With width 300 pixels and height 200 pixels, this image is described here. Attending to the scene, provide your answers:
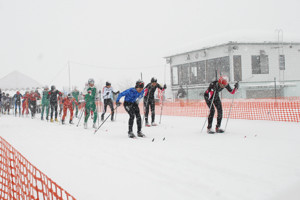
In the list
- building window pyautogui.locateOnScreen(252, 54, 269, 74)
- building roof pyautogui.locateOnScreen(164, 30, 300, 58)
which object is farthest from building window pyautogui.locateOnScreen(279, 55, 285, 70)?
building window pyautogui.locateOnScreen(252, 54, 269, 74)

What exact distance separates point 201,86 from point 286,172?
18234mm

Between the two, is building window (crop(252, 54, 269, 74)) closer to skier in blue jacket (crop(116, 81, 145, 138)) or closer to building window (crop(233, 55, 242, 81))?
building window (crop(233, 55, 242, 81))

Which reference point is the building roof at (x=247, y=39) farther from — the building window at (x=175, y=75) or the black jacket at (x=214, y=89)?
the black jacket at (x=214, y=89)

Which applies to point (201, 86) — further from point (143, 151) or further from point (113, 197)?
point (113, 197)

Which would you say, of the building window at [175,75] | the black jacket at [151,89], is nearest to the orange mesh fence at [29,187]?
the black jacket at [151,89]

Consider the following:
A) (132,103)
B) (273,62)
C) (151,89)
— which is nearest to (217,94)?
(132,103)

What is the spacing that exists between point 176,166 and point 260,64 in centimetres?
1846

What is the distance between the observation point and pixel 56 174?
4.23 metres

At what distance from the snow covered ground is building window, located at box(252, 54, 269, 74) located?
47.0 ft

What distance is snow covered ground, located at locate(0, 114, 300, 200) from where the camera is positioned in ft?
11.0

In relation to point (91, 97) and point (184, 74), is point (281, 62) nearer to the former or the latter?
point (184, 74)

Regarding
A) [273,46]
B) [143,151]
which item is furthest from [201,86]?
[143,151]

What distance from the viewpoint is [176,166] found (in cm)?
440

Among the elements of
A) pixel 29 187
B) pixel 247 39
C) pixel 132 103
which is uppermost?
pixel 247 39
